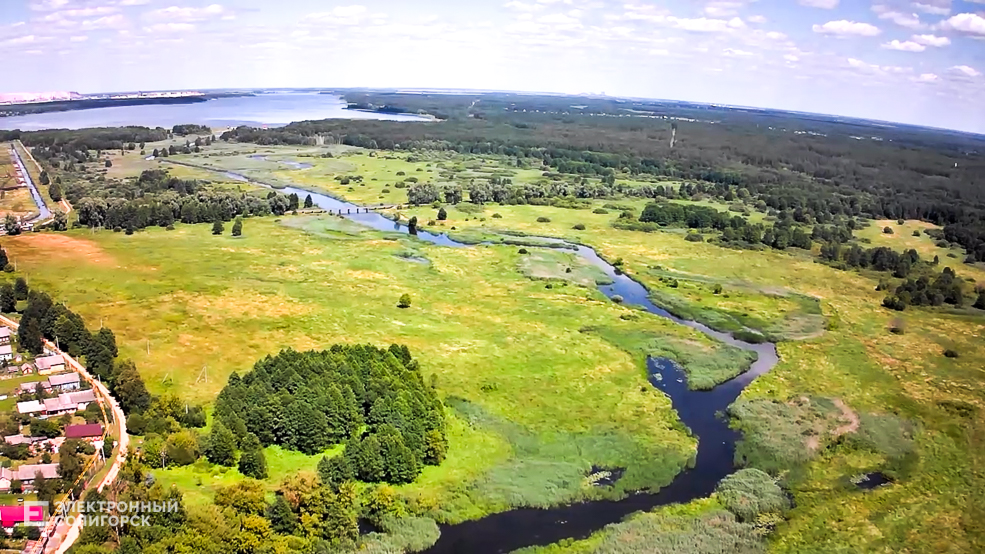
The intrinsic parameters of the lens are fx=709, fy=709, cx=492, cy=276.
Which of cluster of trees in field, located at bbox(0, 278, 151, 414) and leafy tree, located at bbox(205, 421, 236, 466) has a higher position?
cluster of trees in field, located at bbox(0, 278, 151, 414)

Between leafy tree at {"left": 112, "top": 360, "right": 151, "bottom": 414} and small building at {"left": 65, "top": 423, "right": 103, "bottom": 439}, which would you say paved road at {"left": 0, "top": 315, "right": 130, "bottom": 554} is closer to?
leafy tree at {"left": 112, "top": 360, "right": 151, "bottom": 414}

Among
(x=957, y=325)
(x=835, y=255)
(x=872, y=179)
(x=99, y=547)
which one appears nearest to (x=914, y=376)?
(x=957, y=325)

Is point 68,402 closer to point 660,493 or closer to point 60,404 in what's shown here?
point 60,404

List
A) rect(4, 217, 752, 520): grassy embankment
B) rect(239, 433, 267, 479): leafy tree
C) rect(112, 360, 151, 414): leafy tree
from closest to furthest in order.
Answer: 1. rect(239, 433, 267, 479): leafy tree
2. rect(4, 217, 752, 520): grassy embankment
3. rect(112, 360, 151, 414): leafy tree

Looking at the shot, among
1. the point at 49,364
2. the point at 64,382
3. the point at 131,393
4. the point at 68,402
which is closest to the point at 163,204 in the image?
the point at 49,364

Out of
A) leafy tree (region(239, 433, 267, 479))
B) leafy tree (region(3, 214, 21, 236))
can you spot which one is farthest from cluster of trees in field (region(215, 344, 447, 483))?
leafy tree (region(3, 214, 21, 236))

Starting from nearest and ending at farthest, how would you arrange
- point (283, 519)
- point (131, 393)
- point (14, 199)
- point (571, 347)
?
1. point (283, 519)
2. point (131, 393)
3. point (571, 347)
4. point (14, 199)

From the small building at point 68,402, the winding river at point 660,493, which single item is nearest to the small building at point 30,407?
the small building at point 68,402
